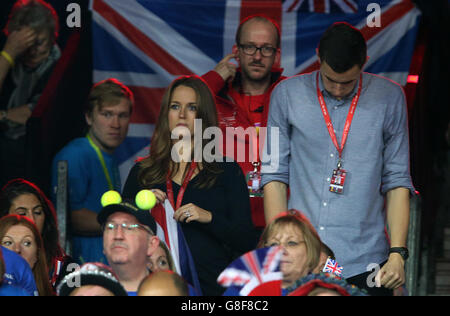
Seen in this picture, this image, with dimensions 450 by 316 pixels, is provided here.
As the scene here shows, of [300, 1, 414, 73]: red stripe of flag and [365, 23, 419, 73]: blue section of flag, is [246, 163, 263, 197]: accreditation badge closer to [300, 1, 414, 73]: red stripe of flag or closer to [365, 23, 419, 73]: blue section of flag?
[365, 23, 419, 73]: blue section of flag

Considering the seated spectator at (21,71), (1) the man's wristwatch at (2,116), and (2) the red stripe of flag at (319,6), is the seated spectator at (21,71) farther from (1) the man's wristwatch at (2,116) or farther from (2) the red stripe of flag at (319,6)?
(2) the red stripe of flag at (319,6)

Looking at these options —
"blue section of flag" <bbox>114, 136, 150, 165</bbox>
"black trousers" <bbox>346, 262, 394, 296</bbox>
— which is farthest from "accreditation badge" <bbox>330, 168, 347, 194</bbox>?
"blue section of flag" <bbox>114, 136, 150, 165</bbox>

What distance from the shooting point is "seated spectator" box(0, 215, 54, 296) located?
4.47m

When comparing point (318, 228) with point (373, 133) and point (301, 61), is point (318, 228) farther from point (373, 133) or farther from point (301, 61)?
point (301, 61)

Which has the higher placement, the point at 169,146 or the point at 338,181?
the point at 169,146

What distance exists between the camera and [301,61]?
648 centimetres

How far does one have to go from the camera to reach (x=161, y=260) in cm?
438

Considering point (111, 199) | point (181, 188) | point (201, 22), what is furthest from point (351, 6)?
point (111, 199)

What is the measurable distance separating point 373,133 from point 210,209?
3.18ft

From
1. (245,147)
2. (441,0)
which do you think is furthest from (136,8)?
(441,0)

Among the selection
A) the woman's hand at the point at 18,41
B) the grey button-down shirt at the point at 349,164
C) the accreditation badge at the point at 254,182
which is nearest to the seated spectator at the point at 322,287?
the grey button-down shirt at the point at 349,164

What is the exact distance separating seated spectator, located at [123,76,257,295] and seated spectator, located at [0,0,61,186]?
5.82ft

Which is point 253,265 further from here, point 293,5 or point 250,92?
point 293,5

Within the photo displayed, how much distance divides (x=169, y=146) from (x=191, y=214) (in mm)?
529
